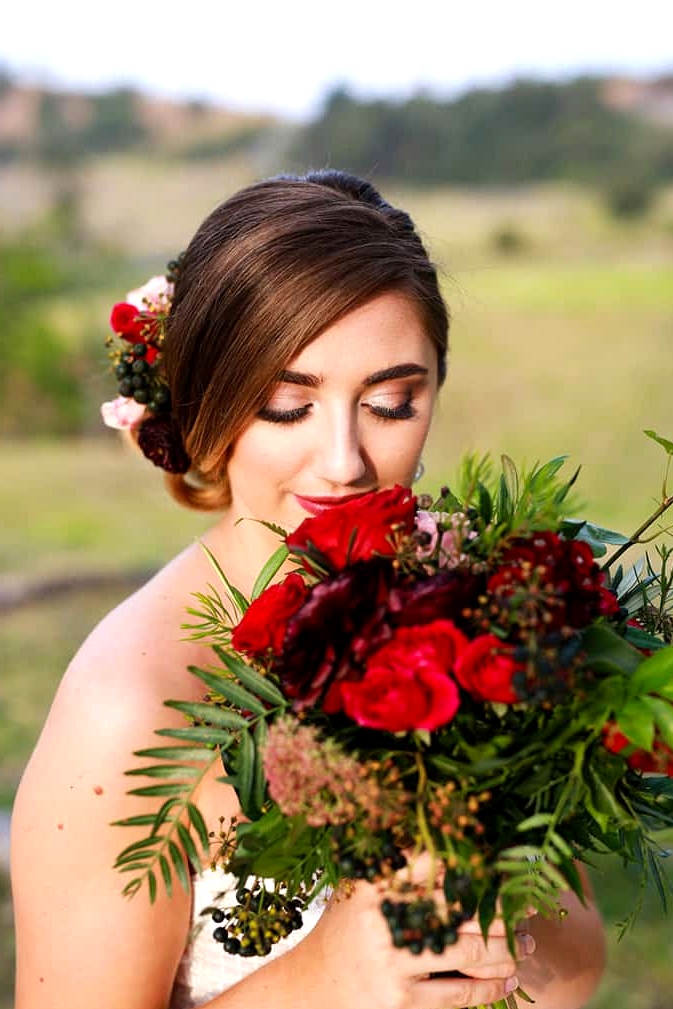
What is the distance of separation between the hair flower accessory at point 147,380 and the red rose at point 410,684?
1161 mm

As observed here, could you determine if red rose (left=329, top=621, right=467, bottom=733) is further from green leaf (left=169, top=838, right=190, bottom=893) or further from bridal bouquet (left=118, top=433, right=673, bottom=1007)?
green leaf (left=169, top=838, right=190, bottom=893)

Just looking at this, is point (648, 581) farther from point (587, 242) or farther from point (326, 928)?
point (587, 242)

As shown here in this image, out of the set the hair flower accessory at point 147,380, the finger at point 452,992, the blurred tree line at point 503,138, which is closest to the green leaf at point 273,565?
the finger at point 452,992

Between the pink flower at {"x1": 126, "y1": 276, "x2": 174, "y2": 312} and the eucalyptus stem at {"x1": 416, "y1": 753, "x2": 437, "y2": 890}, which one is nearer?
the eucalyptus stem at {"x1": 416, "y1": 753, "x2": 437, "y2": 890}

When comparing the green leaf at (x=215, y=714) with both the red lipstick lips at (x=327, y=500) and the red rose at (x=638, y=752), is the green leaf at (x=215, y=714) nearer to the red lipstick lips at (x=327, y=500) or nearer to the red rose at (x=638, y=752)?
the red rose at (x=638, y=752)

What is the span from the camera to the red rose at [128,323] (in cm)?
252

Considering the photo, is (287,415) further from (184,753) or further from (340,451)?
(184,753)

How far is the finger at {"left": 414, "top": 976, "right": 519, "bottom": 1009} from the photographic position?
5.41ft

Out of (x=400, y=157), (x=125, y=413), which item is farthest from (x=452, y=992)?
(x=400, y=157)

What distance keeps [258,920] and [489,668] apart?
→ 516mm

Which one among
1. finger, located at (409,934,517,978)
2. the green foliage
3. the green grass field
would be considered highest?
the green foliage

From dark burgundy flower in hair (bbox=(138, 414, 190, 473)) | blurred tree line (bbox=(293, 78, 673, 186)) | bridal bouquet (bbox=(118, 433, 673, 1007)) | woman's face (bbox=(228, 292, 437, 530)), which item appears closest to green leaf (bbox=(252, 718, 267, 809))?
bridal bouquet (bbox=(118, 433, 673, 1007))

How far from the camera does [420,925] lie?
4.61 ft

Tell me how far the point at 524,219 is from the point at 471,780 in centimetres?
2291
